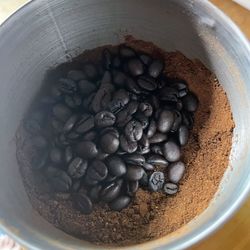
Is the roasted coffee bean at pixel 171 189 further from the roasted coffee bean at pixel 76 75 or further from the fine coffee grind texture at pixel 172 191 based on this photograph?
the roasted coffee bean at pixel 76 75

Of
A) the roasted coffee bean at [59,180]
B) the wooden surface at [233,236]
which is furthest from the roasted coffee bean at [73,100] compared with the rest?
the wooden surface at [233,236]

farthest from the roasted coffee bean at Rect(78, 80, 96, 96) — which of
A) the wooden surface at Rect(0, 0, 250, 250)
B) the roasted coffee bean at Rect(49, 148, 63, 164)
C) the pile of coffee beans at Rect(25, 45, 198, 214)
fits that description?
the wooden surface at Rect(0, 0, 250, 250)

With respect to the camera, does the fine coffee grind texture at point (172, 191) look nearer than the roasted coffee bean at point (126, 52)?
Yes

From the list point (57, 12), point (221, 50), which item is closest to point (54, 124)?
point (57, 12)

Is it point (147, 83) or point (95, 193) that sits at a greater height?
point (147, 83)

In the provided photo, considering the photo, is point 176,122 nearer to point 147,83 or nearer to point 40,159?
point 147,83

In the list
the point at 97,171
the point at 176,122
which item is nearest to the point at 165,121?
the point at 176,122
